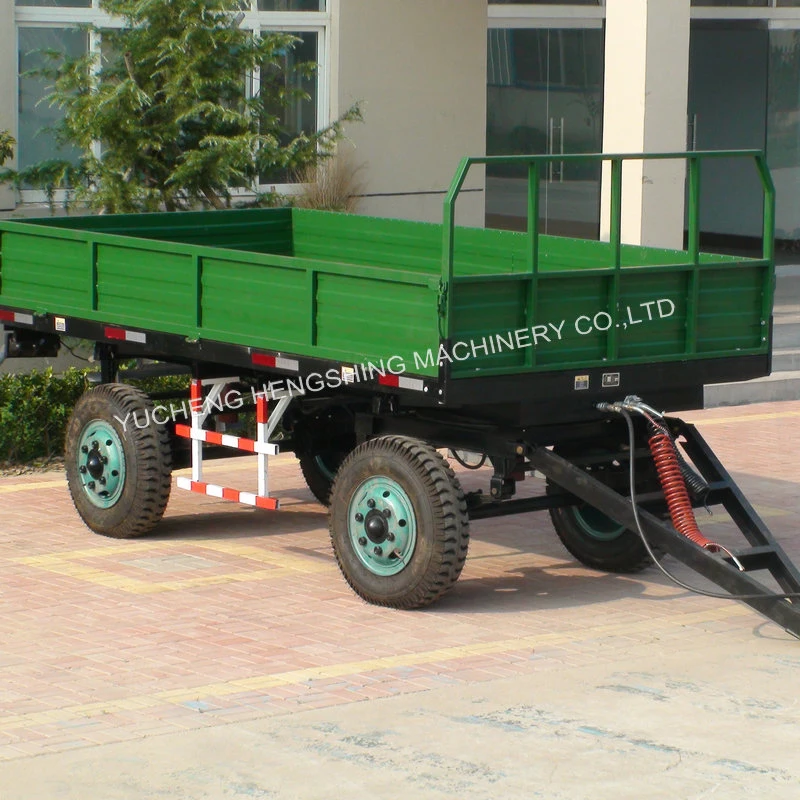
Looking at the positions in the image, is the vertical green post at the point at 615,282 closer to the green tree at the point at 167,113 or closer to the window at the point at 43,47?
the green tree at the point at 167,113

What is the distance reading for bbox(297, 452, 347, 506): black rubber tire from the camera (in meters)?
10.4

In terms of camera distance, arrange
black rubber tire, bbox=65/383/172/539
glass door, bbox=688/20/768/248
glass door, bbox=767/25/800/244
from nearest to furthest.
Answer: black rubber tire, bbox=65/383/172/539
glass door, bbox=767/25/800/244
glass door, bbox=688/20/768/248

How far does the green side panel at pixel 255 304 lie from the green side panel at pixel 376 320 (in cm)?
12

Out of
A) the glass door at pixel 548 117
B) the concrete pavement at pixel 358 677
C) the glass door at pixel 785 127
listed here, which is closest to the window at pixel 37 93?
the concrete pavement at pixel 358 677

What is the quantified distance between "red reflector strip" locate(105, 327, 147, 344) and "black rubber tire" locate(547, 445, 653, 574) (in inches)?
89.9

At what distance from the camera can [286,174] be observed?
1582 cm

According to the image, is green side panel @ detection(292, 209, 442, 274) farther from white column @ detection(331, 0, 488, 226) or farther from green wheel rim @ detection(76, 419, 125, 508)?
white column @ detection(331, 0, 488, 226)

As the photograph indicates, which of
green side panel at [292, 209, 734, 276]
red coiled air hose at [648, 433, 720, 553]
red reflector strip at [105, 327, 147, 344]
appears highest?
green side panel at [292, 209, 734, 276]

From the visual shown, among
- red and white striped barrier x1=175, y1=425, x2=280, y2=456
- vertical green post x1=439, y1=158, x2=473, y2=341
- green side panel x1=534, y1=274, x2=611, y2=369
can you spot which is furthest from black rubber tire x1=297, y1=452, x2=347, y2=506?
vertical green post x1=439, y1=158, x2=473, y2=341

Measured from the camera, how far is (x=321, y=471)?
1038 cm

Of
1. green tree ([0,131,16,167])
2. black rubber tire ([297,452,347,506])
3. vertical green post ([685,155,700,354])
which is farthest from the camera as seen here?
green tree ([0,131,16,167])

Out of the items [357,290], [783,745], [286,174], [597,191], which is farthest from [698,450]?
[597,191]

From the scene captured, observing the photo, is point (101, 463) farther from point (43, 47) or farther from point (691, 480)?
point (43, 47)

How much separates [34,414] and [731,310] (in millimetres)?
5248
